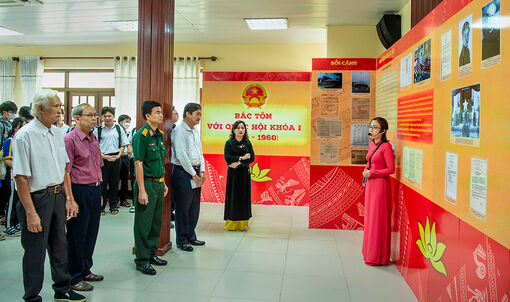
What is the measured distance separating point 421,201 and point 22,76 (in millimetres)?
8320

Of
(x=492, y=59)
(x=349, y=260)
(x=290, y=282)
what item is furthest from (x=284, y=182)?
(x=492, y=59)

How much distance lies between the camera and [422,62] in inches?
127

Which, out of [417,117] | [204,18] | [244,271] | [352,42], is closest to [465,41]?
[417,117]

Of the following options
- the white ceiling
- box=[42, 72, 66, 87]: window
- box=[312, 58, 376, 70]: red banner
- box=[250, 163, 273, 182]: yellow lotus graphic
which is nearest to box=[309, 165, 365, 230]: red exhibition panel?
box=[312, 58, 376, 70]: red banner

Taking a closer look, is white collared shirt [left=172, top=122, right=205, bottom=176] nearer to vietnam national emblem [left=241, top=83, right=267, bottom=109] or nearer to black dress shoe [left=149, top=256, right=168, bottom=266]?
black dress shoe [left=149, top=256, right=168, bottom=266]

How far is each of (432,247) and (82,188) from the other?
2.76 metres

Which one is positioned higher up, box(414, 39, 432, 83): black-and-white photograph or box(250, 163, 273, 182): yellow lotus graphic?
box(414, 39, 432, 83): black-and-white photograph

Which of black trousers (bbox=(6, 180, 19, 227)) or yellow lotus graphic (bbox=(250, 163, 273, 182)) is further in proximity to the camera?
yellow lotus graphic (bbox=(250, 163, 273, 182))

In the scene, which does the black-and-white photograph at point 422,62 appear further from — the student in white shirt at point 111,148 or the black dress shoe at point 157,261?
the student in white shirt at point 111,148

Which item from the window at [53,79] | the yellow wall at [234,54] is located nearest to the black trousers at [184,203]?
the yellow wall at [234,54]

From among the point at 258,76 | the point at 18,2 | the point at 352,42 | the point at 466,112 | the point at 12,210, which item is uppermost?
the point at 18,2

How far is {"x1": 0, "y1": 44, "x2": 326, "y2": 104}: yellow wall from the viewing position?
25.0 feet

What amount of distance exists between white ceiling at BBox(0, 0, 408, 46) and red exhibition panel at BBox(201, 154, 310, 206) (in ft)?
7.31

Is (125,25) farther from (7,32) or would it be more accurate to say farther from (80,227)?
(80,227)
